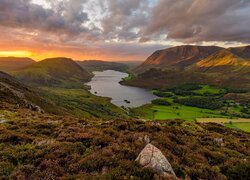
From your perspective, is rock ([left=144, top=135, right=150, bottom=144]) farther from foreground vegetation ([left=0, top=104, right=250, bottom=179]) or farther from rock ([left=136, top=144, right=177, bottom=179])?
rock ([left=136, top=144, right=177, bottom=179])

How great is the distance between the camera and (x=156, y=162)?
10203 mm

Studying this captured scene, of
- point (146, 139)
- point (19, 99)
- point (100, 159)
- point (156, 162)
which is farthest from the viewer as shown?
point (19, 99)

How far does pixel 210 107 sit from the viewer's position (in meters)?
194

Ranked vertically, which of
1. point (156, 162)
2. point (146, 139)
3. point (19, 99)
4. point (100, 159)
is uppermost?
point (156, 162)

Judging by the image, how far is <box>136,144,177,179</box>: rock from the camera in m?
9.79

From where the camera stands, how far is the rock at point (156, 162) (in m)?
9.79

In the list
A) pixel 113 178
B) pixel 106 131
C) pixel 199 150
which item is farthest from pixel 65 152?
pixel 199 150

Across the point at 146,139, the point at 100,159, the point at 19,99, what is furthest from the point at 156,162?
the point at 19,99

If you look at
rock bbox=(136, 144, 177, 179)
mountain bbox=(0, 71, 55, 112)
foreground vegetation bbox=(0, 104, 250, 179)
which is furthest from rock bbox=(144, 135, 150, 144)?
mountain bbox=(0, 71, 55, 112)

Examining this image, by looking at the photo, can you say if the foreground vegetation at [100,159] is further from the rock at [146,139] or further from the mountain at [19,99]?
the mountain at [19,99]

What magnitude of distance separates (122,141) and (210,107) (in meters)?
197

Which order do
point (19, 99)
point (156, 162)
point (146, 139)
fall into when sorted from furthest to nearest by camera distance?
point (19, 99), point (146, 139), point (156, 162)

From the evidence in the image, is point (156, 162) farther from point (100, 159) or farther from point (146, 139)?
point (146, 139)

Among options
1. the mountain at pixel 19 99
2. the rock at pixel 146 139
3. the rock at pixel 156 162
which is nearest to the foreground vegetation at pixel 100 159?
the rock at pixel 146 139
